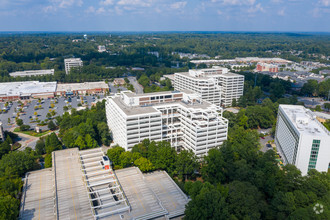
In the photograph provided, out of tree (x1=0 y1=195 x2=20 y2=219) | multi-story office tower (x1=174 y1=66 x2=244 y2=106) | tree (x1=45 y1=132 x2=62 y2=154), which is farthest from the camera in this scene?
multi-story office tower (x1=174 y1=66 x2=244 y2=106)

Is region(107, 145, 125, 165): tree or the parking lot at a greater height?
region(107, 145, 125, 165): tree

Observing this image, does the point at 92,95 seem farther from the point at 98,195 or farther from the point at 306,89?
the point at 306,89

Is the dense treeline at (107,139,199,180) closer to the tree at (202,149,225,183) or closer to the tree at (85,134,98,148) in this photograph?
the tree at (202,149,225,183)

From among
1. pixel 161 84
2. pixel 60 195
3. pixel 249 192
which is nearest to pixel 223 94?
pixel 161 84

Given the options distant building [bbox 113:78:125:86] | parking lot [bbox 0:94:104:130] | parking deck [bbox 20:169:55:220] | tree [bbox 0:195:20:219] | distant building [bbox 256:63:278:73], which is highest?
distant building [bbox 256:63:278:73]

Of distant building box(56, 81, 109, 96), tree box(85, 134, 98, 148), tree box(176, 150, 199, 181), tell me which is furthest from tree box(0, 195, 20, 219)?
distant building box(56, 81, 109, 96)

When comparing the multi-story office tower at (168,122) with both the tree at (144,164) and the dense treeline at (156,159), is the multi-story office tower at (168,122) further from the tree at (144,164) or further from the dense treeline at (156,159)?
the tree at (144,164)
